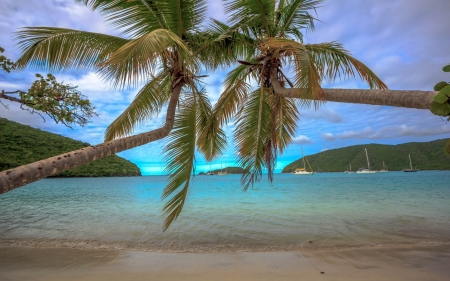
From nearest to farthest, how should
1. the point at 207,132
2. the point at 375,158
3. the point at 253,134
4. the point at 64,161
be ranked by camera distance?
the point at 64,161
the point at 253,134
the point at 207,132
the point at 375,158

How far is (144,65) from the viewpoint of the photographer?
11.4ft

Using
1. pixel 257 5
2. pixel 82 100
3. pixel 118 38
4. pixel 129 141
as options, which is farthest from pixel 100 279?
pixel 257 5

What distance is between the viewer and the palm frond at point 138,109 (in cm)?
582

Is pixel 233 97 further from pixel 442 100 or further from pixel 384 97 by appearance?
pixel 442 100

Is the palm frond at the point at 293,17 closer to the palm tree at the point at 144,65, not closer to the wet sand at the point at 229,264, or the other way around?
the palm tree at the point at 144,65

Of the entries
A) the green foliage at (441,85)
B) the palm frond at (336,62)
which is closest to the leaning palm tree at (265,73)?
the palm frond at (336,62)

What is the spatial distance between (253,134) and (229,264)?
280cm

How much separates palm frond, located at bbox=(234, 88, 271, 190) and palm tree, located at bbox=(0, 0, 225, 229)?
0.89m

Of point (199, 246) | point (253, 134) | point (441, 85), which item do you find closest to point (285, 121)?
point (253, 134)

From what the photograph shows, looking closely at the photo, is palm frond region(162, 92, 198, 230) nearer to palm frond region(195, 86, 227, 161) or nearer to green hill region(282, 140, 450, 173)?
palm frond region(195, 86, 227, 161)

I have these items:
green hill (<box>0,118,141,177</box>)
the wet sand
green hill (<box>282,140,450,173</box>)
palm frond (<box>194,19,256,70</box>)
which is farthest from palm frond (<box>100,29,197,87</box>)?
green hill (<box>282,140,450,173</box>)

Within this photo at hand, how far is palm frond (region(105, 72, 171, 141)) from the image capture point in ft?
19.1

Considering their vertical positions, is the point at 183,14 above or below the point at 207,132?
above

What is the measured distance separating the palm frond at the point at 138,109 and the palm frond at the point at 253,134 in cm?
204
